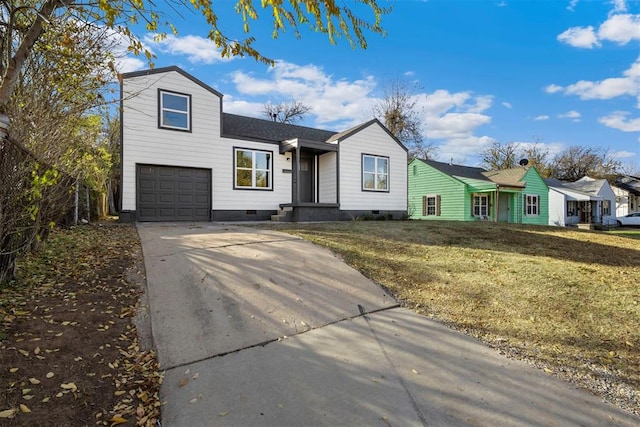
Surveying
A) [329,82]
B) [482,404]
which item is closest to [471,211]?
[329,82]

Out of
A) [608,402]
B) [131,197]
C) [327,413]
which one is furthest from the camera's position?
[131,197]

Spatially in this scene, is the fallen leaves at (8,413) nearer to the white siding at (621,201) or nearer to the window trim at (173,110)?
the window trim at (173,110)

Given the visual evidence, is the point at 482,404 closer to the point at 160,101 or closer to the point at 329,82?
the point at 160,101

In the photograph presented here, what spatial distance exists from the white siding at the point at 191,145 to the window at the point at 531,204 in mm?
19369

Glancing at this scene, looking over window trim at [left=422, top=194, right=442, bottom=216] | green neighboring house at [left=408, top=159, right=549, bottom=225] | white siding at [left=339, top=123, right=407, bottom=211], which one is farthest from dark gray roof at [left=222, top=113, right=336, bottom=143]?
window trim at [left=422, top=194, right=442, bottom=216]

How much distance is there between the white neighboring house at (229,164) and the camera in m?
11.1

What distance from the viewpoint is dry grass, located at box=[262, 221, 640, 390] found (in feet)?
10.7

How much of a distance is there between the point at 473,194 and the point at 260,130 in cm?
1522

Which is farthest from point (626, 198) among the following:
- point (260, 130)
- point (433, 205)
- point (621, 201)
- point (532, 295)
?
point (532, 295)

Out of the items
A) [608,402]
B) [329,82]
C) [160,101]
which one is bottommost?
[608,402]

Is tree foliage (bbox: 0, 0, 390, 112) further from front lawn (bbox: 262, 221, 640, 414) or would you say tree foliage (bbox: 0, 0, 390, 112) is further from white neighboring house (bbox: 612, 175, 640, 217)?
white neighboring house (bbox: 612, 175, 640, 217)

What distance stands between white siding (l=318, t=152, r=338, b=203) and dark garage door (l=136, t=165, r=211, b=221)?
4954mm

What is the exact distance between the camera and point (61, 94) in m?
6.58

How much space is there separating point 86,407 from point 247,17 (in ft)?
13.0
